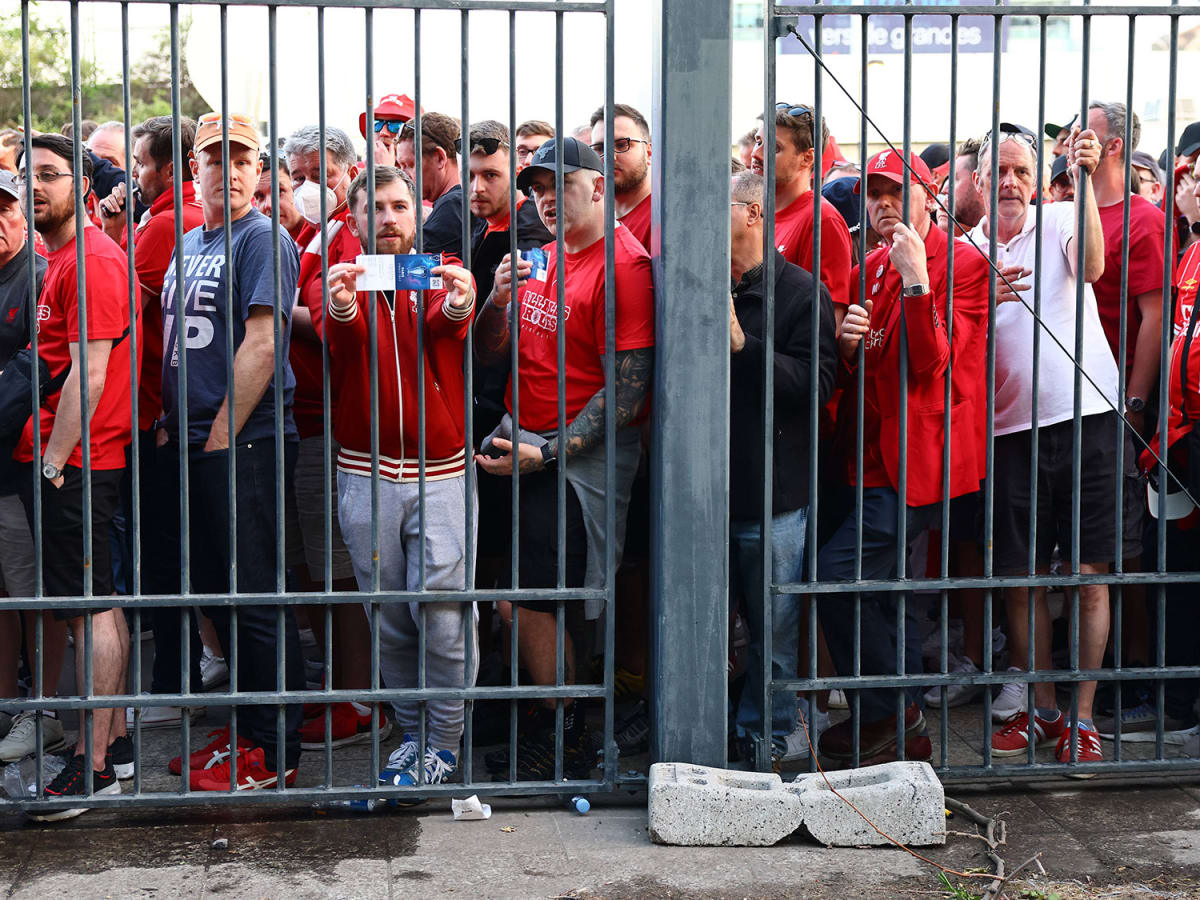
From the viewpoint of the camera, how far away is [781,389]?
4.54 metres

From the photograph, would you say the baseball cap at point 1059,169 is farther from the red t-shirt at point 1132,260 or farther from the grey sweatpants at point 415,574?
the grey sweatpants at point 415,574

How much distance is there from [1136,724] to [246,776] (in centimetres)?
323


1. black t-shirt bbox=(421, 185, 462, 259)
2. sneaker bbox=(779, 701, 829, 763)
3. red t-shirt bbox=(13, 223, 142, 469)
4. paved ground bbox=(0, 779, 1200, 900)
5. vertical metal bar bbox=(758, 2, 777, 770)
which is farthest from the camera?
black t-shirt bbox=(421, 185, 462, 259)

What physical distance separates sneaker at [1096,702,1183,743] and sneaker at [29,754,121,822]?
135 inches

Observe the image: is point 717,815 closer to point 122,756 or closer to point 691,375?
point 691,375

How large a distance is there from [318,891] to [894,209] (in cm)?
310

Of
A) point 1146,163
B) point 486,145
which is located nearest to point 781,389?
point 486,145

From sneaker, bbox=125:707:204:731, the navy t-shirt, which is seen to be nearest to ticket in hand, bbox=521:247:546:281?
the navy t-shirt

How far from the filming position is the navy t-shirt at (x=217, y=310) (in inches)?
179

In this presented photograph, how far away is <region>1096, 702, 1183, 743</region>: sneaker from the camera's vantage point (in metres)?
5.21

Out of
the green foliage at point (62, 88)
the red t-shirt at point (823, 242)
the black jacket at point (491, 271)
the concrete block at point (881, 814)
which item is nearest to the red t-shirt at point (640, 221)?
the black jacket at point (491, 271)

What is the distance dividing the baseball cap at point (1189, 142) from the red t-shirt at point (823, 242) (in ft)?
4.79

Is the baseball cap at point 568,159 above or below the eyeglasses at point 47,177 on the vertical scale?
above

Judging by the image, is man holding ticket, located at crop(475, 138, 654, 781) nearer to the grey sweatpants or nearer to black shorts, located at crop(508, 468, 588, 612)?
black shorts, located at crop(508, 468, 588, 612)
